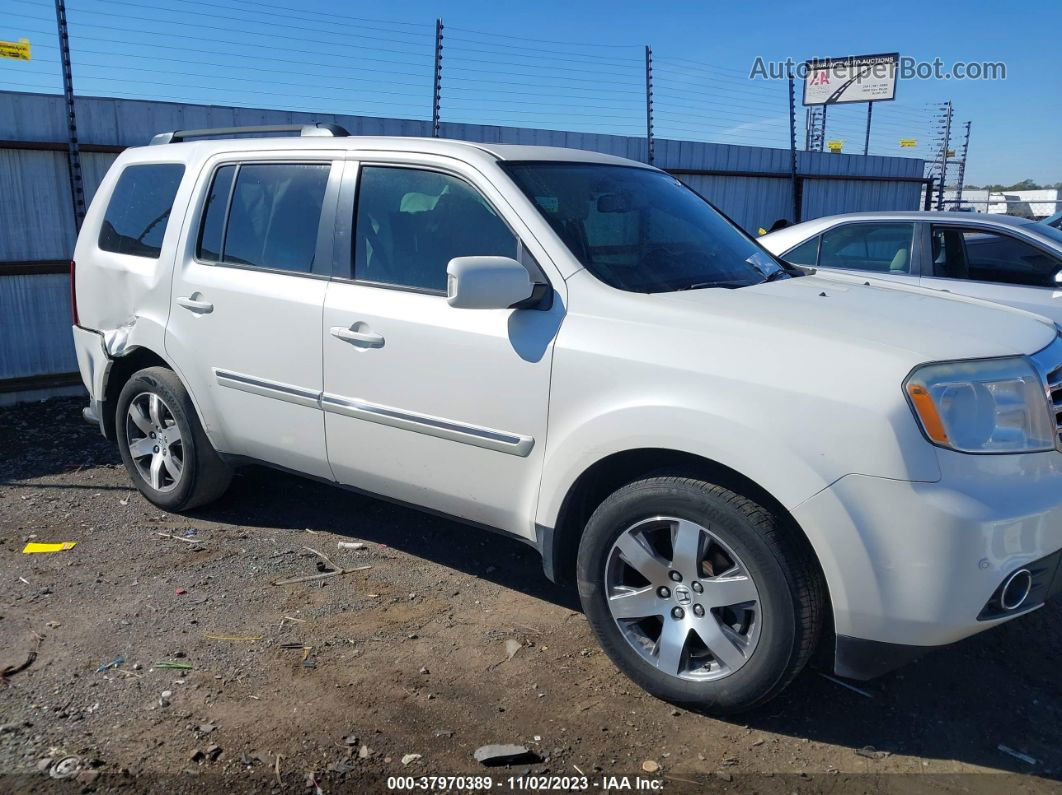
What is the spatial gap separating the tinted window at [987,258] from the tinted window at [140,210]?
5366mm

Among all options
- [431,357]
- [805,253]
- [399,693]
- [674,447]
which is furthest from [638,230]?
[805,253]

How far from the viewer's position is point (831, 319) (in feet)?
9.81

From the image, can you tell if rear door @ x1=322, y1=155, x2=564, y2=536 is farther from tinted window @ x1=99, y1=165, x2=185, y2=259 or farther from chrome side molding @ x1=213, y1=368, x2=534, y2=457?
tinted window @ x1=99, y1=165, x2=185, y2=259

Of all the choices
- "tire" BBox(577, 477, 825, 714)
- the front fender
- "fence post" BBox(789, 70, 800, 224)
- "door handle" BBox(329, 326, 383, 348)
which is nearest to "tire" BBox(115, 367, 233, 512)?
"door handle" BBox(329, 326, 383, 348)

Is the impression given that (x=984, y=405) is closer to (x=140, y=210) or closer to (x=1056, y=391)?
(x=1056, y=391)

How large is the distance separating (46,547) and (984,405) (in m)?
4.34

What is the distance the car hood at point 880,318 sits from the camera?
9.18 feet

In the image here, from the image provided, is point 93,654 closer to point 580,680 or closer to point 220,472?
point 220,472

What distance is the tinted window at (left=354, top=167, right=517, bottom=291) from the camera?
3.55m

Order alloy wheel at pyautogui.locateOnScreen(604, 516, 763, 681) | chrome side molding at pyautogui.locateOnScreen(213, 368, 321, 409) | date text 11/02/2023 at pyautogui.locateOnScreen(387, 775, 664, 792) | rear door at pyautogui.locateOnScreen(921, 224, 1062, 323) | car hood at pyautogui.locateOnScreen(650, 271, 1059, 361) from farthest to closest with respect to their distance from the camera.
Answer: rear door at pyautogui.locateOnScreen(921, 224, 1062, 323), chrome side molding at pyautogui.locateOnScreen(213, 368, 321, 409), alloy wheel at pyautogui.locateOnScreen(604, 516, 763, 681), car hood at pyautogui.locateOnScreen(650, 271, 1059, 361), date text 11/02/2023 at pyautogui.locateOnScreen(387, 775, 664, 792)

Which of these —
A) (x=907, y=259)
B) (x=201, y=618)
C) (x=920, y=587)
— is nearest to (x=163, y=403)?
(x=201, y=618)

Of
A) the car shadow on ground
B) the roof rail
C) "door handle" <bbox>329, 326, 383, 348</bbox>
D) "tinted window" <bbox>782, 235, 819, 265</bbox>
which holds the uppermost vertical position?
the roof rail

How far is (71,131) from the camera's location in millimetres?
7484

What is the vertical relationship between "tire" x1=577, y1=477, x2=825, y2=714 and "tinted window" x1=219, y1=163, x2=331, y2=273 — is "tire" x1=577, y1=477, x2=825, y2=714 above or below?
below
